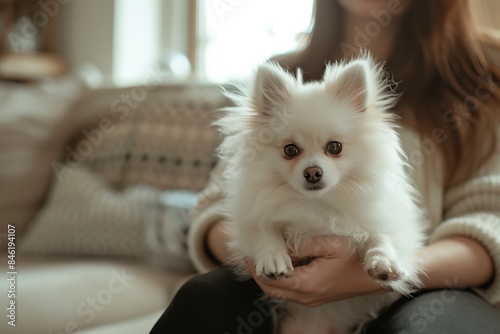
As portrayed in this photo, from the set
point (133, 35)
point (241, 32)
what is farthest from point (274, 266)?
point (133, 35)

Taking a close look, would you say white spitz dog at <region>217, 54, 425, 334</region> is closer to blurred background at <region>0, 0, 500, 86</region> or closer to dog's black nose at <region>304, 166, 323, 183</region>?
dog's black nose at <region>304, 166, 323, 183</region>

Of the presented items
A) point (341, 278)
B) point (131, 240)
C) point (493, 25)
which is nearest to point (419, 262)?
point (341, 278)

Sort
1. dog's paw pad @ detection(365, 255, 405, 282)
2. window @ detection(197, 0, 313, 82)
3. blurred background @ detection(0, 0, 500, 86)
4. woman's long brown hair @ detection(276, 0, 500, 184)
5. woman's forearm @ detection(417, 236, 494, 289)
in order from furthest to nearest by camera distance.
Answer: blurred background @ detection(0, 0, 500, 86) < window @ detection(197, 0, 313, 82) < woman's long brown hair @ detection(276, 0, 500, 184) < woman's forearm @ detection(417, 236, 494, 289) < dog's paw pad @ detection(365, 255, 405, 282)

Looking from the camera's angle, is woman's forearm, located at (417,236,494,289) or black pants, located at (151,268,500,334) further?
Answer: woman's forearm, located at (417,236,494,289)

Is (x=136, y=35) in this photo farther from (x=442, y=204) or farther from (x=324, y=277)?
(x=324, y=277)

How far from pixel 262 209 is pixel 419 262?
1.30ft

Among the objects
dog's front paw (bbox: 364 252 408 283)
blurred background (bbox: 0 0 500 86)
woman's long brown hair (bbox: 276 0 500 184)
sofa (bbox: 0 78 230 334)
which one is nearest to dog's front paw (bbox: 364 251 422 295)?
dog's front paw (bbox: 364 252 408 283)

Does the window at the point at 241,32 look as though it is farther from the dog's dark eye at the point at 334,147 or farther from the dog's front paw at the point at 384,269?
the dog's front paw at the point at 384,269

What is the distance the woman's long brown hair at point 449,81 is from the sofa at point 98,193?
0.82 metres

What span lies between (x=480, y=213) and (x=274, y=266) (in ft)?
2.16

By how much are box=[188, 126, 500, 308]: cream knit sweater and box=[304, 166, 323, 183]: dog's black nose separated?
500mm

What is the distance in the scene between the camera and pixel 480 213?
53.9 inches

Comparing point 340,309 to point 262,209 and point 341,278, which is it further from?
point 262,209

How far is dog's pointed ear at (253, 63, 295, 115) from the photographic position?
1.14 m
